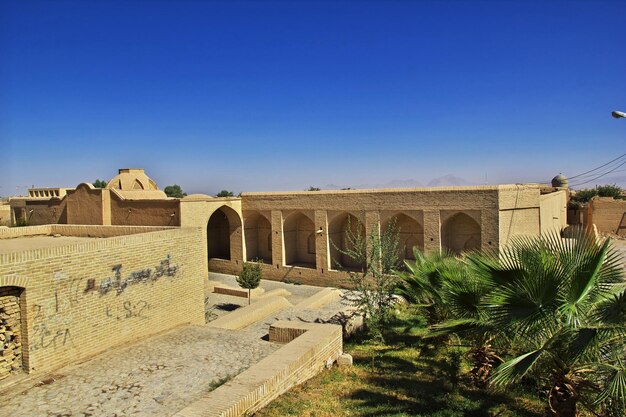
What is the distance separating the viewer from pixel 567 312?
464cm

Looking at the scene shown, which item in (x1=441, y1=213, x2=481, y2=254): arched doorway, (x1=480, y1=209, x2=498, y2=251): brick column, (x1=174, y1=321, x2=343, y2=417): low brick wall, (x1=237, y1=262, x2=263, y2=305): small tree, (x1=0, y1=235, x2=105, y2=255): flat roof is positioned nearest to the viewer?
(x1=174, y1=321, x2=343, y2=417): low brick wall

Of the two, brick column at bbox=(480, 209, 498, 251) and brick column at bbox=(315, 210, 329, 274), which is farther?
brick column at bbox=(315, 210, 329, 274)

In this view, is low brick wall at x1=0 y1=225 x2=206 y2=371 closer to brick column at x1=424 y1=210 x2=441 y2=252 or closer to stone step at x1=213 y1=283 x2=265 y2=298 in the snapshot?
stone step at x1=213 y1=283 x2=265 y2=298

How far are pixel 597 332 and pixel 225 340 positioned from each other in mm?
6948

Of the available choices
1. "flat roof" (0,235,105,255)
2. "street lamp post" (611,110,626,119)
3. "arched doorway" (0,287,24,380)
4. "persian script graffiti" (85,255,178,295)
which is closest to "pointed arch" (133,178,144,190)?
"flat roof" (0,235,105,255)

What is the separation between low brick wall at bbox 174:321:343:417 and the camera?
579 cm

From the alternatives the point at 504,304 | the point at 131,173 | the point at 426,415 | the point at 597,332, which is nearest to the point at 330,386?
the point at 426,415

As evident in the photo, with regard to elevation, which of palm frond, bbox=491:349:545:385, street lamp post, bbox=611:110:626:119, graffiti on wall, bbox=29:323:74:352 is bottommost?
graffiti on wall, bbox=29:323:74:352

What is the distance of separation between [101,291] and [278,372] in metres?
3.84

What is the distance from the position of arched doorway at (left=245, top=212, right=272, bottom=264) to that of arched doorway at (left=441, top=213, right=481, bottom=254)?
30.3 ft

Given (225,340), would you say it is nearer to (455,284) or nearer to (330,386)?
(330,386)

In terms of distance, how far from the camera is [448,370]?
7887mm

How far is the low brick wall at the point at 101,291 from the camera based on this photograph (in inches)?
282

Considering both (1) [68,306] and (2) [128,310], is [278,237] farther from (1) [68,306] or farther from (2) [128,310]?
(1) [68,306]
